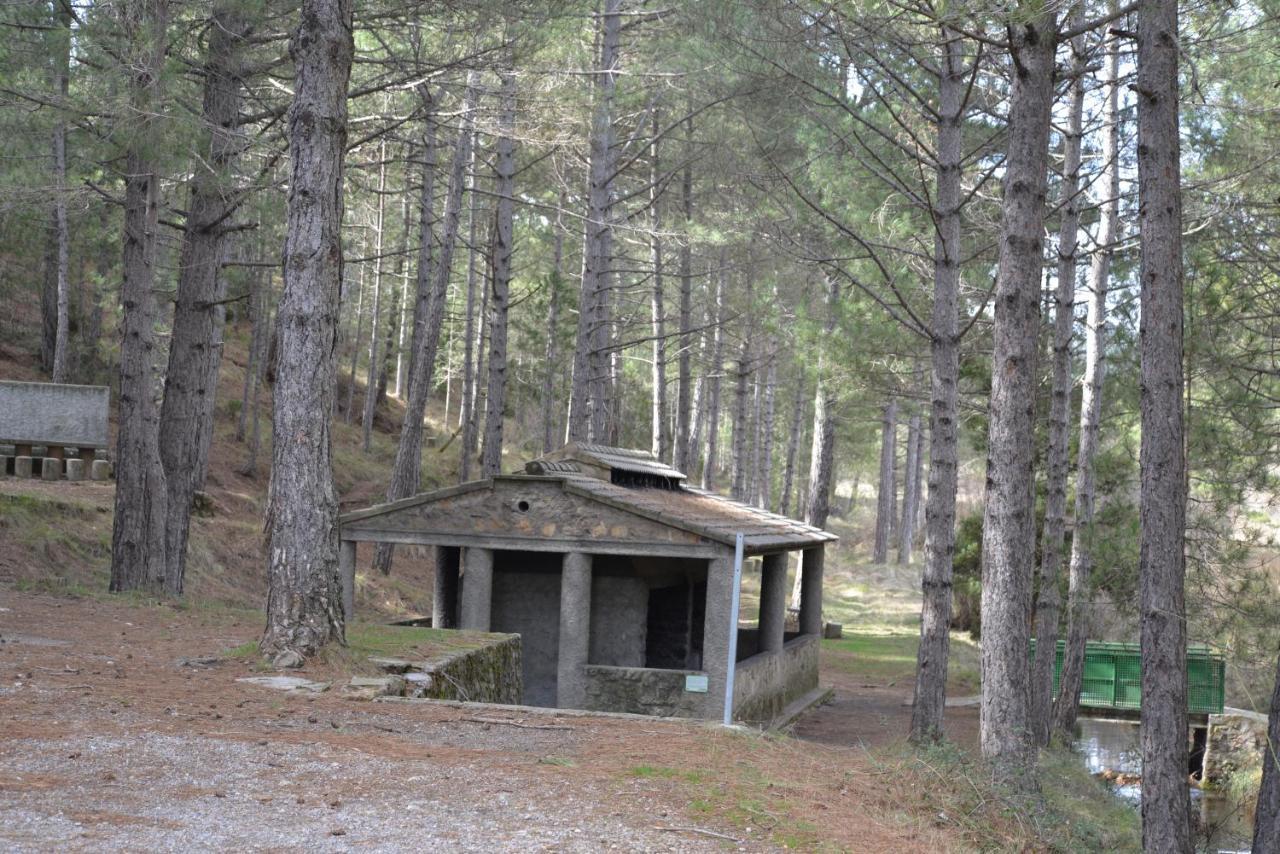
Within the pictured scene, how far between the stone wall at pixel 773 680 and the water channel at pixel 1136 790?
12.5ft

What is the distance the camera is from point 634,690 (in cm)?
1270

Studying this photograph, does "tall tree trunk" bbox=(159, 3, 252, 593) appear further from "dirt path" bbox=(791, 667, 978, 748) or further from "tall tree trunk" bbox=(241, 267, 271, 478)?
"tall tree trunk" bbox=(241, 267, 271, 478)

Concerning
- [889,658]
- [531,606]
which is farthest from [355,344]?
[531,606]

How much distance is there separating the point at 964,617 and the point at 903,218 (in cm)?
1346

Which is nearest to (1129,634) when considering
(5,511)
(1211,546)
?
(1211,546)

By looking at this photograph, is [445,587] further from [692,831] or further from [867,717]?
[692,831]

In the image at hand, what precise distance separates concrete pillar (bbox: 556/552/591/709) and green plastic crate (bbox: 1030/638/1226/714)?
843 centimetres

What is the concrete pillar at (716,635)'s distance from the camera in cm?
1236

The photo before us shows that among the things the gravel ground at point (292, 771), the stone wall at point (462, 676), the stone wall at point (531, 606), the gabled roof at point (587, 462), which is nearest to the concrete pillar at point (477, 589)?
the stone wall at point (531, 606)

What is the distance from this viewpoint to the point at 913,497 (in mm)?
39438

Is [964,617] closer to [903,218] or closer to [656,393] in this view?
[656,393]

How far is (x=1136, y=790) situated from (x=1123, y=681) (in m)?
2.17

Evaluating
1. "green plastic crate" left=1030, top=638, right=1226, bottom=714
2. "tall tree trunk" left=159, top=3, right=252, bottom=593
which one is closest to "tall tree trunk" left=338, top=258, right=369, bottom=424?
"tall tree trunk" left=159, top=3, right=252, bottom=593

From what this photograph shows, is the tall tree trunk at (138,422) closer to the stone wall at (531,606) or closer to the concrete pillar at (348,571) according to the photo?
the concrete pillar at (348,571)
